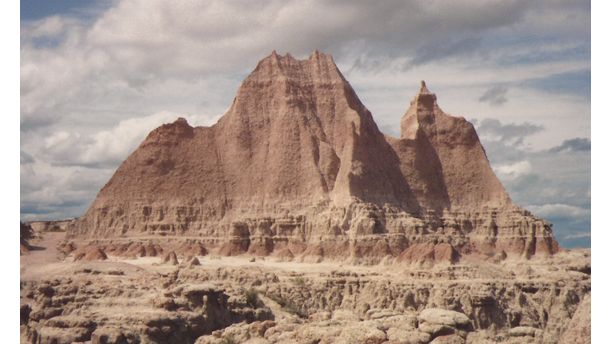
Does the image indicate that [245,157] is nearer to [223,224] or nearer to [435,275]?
[223,224]

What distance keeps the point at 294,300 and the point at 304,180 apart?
31596mm

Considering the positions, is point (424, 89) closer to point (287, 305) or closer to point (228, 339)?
point (287, 305)

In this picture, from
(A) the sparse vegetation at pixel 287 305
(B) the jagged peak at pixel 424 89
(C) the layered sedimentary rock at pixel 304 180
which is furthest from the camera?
(B) the jagged peak at pixel 424 89

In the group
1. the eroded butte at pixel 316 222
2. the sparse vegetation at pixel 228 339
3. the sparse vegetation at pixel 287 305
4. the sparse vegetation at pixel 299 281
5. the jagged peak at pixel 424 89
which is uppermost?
the jagged peak at pixel 424 89

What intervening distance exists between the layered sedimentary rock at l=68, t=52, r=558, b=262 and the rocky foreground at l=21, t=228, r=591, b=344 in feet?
18.8

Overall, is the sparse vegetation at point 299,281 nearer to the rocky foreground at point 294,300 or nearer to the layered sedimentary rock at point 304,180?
the rocky foreground at point 294,300

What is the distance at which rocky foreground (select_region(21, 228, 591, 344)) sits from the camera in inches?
2002

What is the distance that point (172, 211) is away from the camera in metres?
118

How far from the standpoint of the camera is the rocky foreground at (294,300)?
2002 inches

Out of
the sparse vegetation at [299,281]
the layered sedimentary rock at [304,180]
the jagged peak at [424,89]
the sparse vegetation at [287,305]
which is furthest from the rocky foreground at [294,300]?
the jagged peak at [424,89]

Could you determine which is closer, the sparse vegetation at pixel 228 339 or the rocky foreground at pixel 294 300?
the rocky foreground at pixel 294 300

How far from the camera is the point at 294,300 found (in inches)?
3383

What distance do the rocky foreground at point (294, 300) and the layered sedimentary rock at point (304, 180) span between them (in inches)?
226
